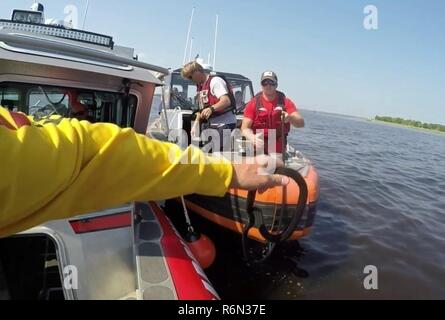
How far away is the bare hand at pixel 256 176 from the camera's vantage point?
985 millimetres

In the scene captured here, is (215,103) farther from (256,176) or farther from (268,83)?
(256,176)

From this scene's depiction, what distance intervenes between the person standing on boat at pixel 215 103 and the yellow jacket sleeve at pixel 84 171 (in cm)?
390

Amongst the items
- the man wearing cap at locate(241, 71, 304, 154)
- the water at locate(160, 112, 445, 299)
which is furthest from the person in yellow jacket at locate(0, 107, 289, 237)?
the man wearing cap at locate(241, 71, 304, 154)

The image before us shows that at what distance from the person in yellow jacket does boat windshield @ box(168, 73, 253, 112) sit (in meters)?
6.34

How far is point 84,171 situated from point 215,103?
172 inches

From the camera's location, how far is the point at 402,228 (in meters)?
6.23

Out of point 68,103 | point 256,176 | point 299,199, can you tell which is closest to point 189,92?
point 68,103

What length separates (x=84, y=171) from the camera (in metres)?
0.78

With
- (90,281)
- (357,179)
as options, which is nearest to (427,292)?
(90,281)

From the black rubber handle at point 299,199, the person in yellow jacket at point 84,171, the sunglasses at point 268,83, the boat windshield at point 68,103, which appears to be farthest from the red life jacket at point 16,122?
the sunglasses at point 268,83

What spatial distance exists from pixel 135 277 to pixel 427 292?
12.5 ft

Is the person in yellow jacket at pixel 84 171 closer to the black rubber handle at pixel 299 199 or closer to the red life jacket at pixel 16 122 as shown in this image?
the red life jacket at pixel 16 122

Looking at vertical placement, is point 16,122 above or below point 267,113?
below

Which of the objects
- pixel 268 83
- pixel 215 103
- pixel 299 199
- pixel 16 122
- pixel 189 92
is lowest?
pixel 299 199
